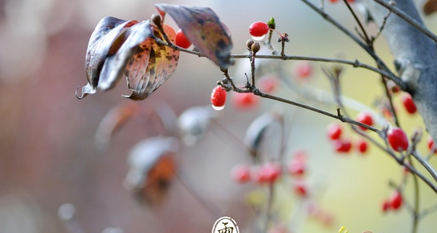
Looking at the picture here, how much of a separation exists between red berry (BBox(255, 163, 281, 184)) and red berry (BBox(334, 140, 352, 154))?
0.60 feet

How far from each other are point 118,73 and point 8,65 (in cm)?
214

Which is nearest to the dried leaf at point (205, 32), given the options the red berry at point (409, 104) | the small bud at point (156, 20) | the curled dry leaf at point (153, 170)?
the small bud at point (156, 20)

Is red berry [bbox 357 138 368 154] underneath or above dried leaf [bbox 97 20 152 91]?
underneath

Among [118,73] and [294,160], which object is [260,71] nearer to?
[294,160]

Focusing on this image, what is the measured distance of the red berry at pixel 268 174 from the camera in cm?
97

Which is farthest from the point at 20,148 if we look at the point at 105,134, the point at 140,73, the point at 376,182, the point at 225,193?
the point at 376,182

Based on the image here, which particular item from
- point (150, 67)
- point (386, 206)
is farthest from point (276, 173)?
point (150, 67)

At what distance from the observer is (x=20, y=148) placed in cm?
230

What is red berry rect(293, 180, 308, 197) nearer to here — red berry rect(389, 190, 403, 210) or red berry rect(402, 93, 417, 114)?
red berry rect(389, 190, 403, 210)

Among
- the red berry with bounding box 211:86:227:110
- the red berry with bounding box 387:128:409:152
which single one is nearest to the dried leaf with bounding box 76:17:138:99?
the red berry with bounding box 211:86:227:110

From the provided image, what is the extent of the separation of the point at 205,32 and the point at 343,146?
0.50m

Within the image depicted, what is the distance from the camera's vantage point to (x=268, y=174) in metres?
0.98

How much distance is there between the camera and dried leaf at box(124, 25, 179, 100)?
0.45 metres

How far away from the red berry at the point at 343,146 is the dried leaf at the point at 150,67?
1.42 ft
